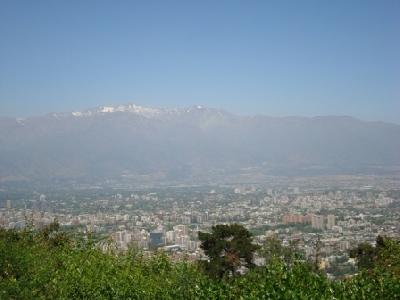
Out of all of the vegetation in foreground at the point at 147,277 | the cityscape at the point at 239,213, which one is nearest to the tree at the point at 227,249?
the vegetation in foreground at the point at 147,277

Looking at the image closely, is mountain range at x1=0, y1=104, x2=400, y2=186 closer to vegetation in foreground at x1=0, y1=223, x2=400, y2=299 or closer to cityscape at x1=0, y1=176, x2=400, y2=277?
cityscape at x1=0, y1=176, x2=400, y2=277

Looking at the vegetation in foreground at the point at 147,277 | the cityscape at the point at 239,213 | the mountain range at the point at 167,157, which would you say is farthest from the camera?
the mountain range at the point at 167,157

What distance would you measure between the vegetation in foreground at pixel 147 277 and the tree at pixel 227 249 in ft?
3.39

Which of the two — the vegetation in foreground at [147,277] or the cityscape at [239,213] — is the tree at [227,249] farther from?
the cityscape at [239,213]

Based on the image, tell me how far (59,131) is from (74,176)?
7723 centimetres

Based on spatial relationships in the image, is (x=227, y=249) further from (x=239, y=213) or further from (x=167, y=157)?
(x=167, y=157)

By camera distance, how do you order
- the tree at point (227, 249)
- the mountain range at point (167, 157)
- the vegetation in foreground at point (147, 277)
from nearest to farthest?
the vegetation in foreground at point (147, 277) → the tree at point (227, 249) → the mountain range at point (167, 157)

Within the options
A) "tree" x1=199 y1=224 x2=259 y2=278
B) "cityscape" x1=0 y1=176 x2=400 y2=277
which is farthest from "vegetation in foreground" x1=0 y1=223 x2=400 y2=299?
"cityscape" x1=0 y1=176 x2=400 y2=277

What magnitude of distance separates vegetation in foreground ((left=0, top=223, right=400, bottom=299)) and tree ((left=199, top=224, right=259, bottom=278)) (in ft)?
3.39

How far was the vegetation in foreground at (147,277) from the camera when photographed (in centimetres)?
824

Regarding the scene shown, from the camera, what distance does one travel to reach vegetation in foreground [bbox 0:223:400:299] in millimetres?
8242

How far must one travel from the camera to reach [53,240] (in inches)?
718

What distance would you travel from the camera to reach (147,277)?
42.2 feet

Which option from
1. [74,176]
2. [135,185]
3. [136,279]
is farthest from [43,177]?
[136,279]
